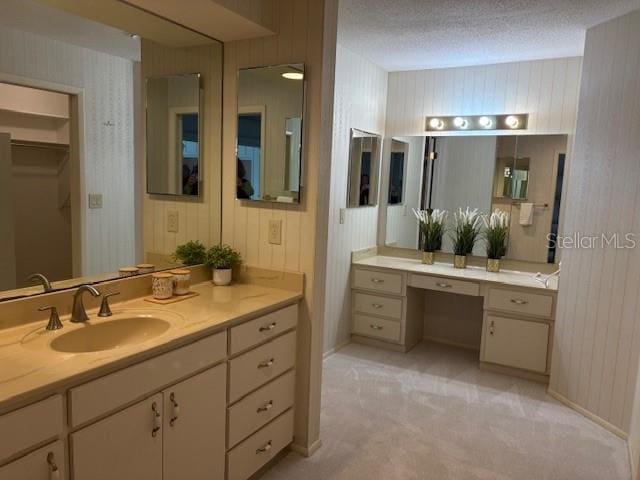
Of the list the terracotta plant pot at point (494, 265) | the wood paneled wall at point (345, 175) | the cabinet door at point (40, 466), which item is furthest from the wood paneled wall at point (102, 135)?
the terracotta plant pot at point (494, 265)

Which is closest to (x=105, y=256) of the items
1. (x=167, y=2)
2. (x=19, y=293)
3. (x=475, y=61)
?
(x=19, y=293)

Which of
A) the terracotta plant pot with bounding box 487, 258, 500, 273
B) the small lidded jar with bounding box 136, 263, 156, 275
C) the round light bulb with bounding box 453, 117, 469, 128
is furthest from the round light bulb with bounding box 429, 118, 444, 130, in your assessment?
the small lidded jar with bounding box 136, 263, 156, 275

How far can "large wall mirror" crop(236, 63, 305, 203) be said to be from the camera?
2.27 metres

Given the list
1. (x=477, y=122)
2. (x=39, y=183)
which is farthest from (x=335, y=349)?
(x=39, y=183)

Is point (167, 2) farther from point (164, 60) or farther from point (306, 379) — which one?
point (306, 379)

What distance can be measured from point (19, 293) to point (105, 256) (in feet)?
1.32

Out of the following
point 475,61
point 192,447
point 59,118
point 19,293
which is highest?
point 475,61

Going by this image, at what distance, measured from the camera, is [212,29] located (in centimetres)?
221

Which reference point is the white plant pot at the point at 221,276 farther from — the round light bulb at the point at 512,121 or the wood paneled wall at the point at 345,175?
the round light bulb at the point at 512,121

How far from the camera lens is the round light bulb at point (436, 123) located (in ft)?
13.3

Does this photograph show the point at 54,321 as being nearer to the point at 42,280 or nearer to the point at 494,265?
the point at 42,280

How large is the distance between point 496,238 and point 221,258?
7.76 feet

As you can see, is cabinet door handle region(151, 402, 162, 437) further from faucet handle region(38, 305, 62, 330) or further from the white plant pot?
the white plant pot

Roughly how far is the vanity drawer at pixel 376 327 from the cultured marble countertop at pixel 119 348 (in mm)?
1819
